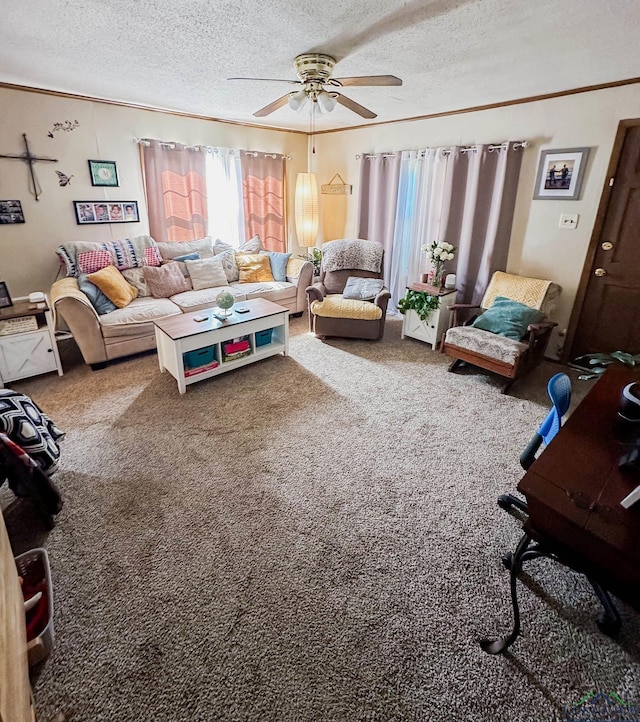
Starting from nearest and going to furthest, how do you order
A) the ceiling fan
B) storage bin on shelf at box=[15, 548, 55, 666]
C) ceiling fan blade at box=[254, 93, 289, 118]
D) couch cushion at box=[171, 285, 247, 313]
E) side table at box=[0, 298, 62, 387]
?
storage bin on shelf at box=[15, 548, 55, 666] < the ceiling fan < ceiling fan blade at box=[254, 93, 289, 118] < side table at box=[0, 298, 62, 387] < couch cushion at box=[171, 285, 247, 313]

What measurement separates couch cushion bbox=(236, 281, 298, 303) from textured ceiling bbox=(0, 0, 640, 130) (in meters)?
1.81

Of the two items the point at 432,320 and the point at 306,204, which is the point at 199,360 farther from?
the point at 432,320

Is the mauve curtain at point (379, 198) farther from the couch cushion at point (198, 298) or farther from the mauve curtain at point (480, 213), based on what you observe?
the couch cushion at point (198, 298)

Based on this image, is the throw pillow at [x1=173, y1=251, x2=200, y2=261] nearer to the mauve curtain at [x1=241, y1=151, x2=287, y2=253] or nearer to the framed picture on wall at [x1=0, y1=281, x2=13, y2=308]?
the mauve curtain at [x1=241, y1=151, x2=287, y2=253]

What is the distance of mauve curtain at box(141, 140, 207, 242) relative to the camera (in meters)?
4.25

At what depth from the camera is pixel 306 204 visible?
11.5 ft

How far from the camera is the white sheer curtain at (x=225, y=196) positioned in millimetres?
4766

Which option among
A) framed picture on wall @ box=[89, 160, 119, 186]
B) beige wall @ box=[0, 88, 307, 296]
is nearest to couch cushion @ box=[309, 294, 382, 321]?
beige wall @ box=[0, 88, 307, 296]

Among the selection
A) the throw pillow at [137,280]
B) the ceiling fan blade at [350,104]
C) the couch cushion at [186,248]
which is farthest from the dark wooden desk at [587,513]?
the couch cushion at [186,248]

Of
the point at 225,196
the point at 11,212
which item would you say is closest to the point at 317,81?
the point at 225,196

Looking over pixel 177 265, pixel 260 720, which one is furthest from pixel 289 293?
pixel 260 720

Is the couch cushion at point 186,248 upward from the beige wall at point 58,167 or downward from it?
downward

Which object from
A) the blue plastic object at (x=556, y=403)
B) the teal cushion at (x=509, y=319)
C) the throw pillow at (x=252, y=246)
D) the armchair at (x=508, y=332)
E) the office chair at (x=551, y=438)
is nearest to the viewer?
the office chair at (x=551, y=438)

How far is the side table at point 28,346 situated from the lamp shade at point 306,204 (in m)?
2.26
